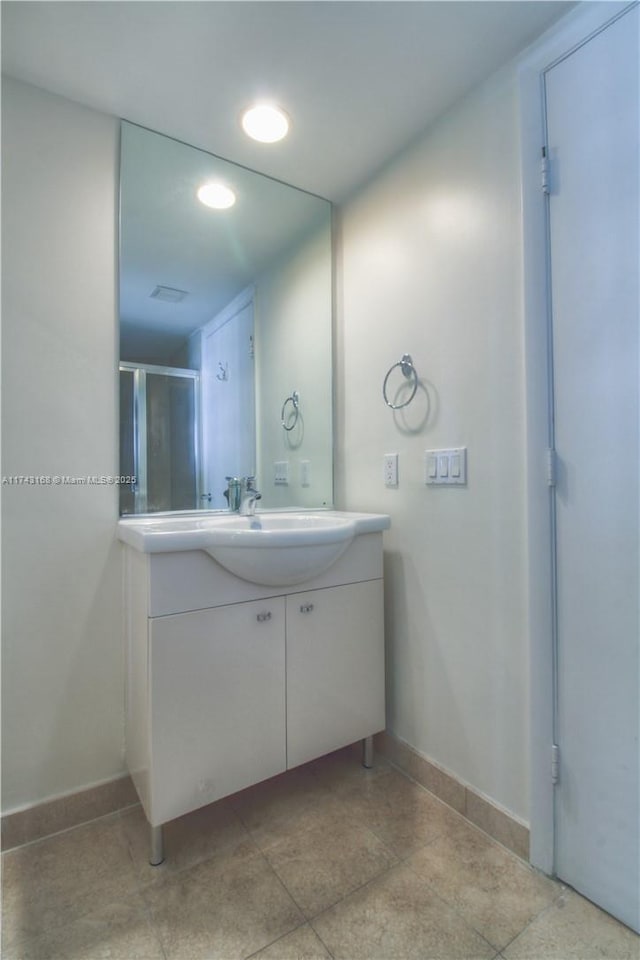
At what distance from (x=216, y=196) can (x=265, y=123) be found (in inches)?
12.5

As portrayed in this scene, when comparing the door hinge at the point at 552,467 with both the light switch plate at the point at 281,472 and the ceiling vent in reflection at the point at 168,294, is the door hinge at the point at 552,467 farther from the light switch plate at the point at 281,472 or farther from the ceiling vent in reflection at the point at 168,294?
the ceiling vent in reflection at the point at 168,294

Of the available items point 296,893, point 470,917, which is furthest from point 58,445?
point 470,917

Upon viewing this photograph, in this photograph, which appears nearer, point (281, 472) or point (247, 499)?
point (247, 499)

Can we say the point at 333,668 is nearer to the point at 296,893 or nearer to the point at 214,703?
the point at 214,703

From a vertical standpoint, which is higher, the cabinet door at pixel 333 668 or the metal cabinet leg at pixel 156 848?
the cabinet door at pixel 333 668

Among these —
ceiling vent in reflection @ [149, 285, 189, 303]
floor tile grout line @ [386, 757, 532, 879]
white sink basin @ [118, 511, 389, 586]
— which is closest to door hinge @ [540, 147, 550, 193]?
white sink basin @ [118, 511, 389, 586]

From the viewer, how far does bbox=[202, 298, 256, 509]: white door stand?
65.8 inches

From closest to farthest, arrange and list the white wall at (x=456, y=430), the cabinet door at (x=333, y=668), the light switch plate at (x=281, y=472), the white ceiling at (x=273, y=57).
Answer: the white ceiling at (x=273, y=57), the white wall at (x=456, y=430), the cabinet door at (x=333, y=668), the light switch plate at (x=281, y=472)

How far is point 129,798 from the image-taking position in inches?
55.9

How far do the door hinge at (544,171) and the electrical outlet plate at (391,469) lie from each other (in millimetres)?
849

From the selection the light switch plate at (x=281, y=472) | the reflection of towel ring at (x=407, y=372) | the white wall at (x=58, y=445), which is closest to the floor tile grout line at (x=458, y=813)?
the white wall at (x=58, y=445)

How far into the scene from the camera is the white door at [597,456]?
3.24 ft

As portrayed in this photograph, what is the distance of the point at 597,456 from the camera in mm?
1037

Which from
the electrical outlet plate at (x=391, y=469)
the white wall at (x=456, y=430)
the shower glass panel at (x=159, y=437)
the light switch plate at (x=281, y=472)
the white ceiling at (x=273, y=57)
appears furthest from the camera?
the light switch plate at (x=281, y=472)
